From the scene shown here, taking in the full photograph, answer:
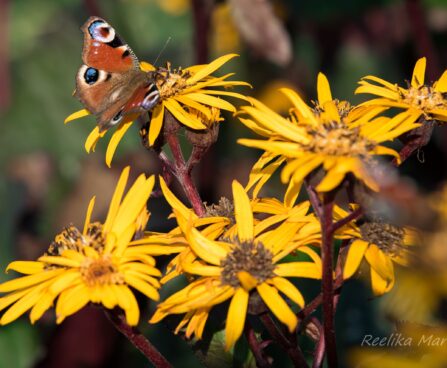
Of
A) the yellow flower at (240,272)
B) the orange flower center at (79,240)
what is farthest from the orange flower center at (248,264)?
the orange flower center at (79,240)

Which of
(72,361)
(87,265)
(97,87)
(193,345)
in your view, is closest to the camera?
(87,265)

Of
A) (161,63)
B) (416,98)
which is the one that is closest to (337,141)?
(416,98)

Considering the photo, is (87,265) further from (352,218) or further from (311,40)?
(311,40)

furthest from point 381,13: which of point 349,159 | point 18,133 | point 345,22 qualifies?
point 349,159

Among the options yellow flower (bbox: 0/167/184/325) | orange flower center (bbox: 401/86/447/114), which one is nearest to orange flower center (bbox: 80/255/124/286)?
yellow flower (bbox: 0/167/184/325)

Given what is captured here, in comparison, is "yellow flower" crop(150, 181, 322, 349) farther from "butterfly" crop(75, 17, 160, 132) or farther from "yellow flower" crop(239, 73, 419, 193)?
"butterfly" crop(75, 17, 160, 132)

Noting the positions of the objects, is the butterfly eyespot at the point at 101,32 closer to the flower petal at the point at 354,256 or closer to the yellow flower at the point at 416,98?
the yellow flower at the point at 416,98

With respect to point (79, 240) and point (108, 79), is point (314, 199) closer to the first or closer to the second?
point (79, 240)
